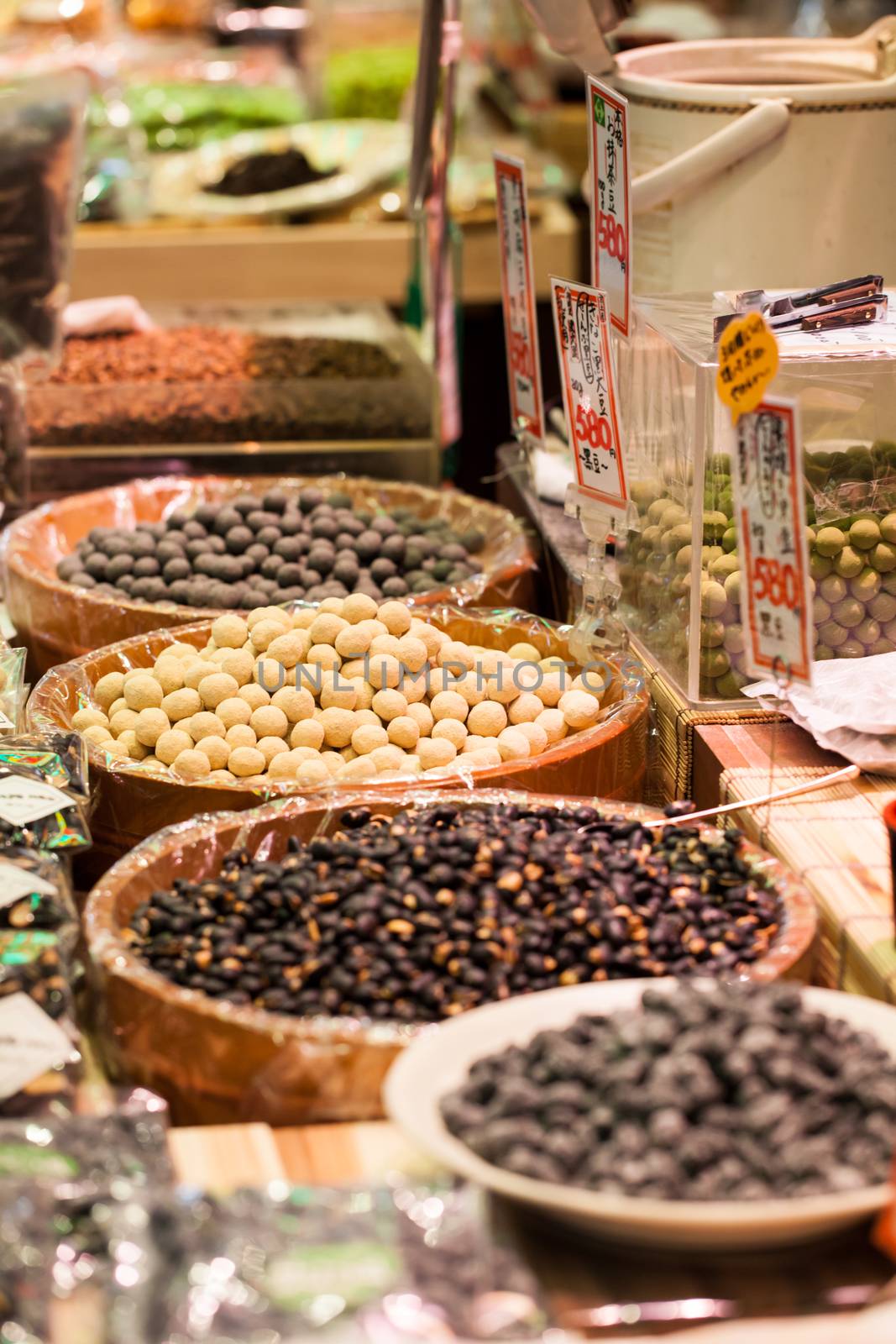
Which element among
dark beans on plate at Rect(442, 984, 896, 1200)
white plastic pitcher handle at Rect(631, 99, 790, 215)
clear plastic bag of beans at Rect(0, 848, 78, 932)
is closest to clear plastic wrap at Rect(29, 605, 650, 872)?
clear plastic bag of beans at Rect(0, 848, 78, 932)

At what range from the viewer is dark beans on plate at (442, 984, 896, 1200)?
1098mm

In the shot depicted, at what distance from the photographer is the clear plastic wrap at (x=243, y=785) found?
177 cm

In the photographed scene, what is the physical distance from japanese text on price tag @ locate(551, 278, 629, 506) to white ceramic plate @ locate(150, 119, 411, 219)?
2.42m

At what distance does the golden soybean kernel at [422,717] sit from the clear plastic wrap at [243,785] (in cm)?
10

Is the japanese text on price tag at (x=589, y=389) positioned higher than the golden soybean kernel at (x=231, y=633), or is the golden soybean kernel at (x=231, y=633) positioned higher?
the japanese text on price tag at (x=589, y=389)

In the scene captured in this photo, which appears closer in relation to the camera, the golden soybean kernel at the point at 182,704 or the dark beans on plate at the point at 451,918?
the dark beans on plate at the point at 451,918

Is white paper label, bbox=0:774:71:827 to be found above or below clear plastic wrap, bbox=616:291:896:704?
below

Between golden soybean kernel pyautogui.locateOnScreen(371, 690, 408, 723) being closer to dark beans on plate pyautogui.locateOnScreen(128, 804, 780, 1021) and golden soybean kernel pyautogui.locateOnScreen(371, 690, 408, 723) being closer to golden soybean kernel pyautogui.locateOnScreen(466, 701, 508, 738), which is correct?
golden soybean kernel pyautogui.locateOnScreen(466, 701, 508, 738)

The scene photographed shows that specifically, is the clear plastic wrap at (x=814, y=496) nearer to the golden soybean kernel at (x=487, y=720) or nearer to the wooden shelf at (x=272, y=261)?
the golden soybean kernel at (x=487, y=720)

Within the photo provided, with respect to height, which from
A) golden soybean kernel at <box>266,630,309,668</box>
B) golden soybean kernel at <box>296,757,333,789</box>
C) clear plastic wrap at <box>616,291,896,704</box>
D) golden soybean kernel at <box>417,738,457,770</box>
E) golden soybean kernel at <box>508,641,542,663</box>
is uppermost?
clear plastic wrap at <box>616,291,896,704</box>

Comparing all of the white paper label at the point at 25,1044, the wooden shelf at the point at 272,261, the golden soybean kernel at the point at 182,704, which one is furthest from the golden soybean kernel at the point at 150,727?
the wooden shelf at the point at 272,261

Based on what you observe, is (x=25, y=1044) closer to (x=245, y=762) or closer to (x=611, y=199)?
(x=245, y=762)

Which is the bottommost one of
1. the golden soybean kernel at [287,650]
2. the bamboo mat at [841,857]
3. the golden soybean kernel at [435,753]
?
the golden soybean kernel at [435,753]

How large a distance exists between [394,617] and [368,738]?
24 cm
